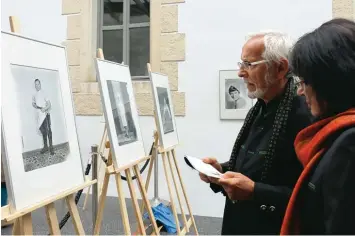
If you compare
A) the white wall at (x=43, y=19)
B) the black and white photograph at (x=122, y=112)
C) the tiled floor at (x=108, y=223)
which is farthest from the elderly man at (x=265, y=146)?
the white wall at (x=43, y=19)

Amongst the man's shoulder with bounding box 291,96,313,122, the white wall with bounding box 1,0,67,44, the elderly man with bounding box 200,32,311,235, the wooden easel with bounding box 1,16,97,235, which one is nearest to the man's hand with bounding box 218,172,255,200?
the elderly man with bounding box 200,32,311,235

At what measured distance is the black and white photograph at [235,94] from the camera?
10.9 ft

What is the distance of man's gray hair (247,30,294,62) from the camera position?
1224 mm

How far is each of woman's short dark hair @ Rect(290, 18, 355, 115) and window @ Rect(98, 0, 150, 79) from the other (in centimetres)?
311

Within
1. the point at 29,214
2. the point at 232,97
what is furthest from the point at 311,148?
the point at 232,97

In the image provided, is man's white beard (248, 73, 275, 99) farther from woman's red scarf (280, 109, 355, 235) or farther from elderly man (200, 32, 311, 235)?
woman's red scarf (280, 109, 355, 235)

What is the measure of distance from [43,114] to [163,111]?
5.11 feet

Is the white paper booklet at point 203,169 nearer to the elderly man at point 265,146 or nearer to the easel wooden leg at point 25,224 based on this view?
the elderly man at point 265,146

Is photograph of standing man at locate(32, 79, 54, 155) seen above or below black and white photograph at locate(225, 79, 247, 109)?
above

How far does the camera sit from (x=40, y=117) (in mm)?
1258

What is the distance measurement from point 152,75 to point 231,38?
109 cm

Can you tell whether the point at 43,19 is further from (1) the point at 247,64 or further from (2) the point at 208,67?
(1) the point at 247,64

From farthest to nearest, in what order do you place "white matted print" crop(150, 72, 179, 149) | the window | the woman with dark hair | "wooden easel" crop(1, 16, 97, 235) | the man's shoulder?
the window
"white matted print" crop(150, 72, 179, 149)
the man's shoulder
"wooden easel" crop(1, 16, 97, 235)
the woman with dark hair

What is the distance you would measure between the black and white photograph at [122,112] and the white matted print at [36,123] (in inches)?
18.5
